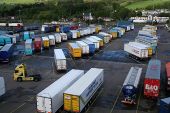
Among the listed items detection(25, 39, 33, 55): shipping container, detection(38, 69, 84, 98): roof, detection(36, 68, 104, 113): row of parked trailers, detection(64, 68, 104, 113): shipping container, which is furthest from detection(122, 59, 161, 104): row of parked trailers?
detection(25, 39, 33, 55): shipping container

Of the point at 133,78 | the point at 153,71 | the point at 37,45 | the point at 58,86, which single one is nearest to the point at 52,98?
the point at 58,86

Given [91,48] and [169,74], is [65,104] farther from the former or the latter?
[91,48]

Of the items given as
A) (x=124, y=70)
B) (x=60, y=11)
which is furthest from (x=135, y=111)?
(x=60, y=11)

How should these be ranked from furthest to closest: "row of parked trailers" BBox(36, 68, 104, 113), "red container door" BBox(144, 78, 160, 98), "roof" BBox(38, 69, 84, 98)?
1. "red container door" BBox(144, 78, 160, 98)
2. "roof" BBox(38, 69, 84, 98)
3. "row of parked trailers" BBox(36, 68, 104, 113)

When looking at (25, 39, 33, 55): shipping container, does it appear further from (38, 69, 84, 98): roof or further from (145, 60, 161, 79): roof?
(145, 60, 161, 79): roof

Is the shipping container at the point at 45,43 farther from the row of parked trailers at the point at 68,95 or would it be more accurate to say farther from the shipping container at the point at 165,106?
the shipping container at the point at 165,106

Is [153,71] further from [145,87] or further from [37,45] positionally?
[37,45]

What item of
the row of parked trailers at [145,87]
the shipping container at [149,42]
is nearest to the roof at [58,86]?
the row of parked trailers at [145,87]
